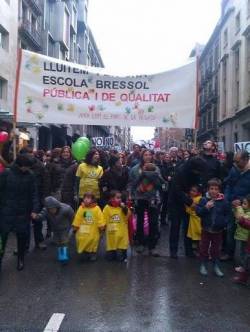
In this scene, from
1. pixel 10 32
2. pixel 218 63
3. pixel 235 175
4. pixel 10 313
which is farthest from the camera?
pixel 218 63

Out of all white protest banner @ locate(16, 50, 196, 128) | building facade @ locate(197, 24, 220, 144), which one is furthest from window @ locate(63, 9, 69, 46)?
white protest banner @ locate(16, 50, 196, 128)

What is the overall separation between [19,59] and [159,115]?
2.66 meters

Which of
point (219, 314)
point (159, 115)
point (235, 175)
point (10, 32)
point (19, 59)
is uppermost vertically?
point (10, 32)

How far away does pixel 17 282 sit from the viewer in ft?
20.5

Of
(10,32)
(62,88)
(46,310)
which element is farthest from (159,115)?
(10,32)

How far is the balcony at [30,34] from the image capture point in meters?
26.0

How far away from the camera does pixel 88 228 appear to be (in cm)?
760

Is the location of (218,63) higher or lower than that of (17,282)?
higher

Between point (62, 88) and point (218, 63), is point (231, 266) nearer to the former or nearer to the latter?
point (62, 88)

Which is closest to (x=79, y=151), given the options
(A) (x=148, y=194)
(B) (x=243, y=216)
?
(A) (x=148, y=194)

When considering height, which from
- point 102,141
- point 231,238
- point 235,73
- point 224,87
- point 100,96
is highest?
point 235,73

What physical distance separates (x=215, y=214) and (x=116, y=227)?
1.68 meters

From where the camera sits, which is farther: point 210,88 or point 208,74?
point 208,74

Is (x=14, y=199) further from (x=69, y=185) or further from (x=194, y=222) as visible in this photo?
(x=194, y=222)
